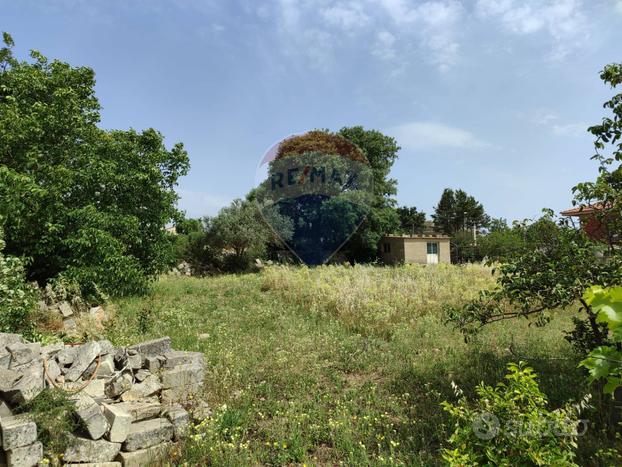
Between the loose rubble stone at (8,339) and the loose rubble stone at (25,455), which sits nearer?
the loose rubble stone at (25,455)

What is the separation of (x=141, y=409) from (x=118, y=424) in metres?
0.40

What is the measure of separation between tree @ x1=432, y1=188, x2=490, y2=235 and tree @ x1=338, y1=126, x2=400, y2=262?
64.7 ft

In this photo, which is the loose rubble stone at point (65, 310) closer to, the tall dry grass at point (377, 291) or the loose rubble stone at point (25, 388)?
the loose rubble stone at point (25, 388)

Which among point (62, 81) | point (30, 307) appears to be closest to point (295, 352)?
point (30, 307)

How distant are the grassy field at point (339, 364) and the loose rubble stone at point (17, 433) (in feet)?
3.90

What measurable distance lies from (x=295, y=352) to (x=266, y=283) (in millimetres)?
5805

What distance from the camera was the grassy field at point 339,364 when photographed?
3.22 metres

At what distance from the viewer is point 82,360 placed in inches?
152

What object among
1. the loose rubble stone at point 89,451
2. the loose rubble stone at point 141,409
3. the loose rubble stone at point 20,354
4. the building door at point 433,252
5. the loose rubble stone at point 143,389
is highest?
the building door at point 433,252

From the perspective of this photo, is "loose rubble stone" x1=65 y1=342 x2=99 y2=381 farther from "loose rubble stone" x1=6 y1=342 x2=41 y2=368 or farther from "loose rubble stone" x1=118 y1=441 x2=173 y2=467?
"loose rubble stone" x1=118 y1=441 x2=173 y2=467

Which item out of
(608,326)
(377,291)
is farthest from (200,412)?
(377,291)

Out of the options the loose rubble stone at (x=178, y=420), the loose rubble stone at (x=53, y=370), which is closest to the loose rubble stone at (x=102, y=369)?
the loose rubble stone at (x=53, y=370)

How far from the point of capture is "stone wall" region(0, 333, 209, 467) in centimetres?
294

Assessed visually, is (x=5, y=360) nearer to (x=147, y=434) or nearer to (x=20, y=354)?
(x=20, y=354)
